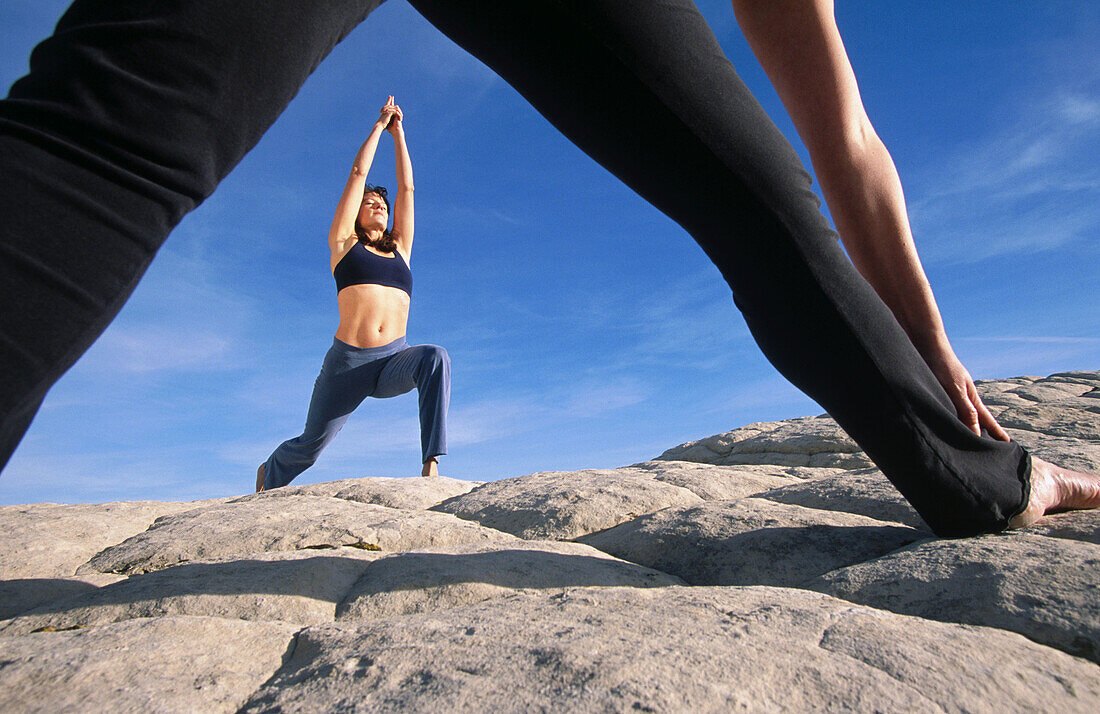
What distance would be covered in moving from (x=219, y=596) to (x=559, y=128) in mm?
1111

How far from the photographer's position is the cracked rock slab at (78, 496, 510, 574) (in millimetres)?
1835

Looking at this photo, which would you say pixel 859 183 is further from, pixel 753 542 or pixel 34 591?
pixel 34 591

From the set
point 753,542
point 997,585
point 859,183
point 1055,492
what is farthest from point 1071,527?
point 859,183

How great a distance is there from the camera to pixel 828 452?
13.9 feet

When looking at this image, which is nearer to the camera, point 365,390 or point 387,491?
point 387,491

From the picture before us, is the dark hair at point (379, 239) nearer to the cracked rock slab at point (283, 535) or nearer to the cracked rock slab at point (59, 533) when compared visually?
the cracked rock slab at point (59, 533)

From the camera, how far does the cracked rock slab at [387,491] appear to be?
2679 mm

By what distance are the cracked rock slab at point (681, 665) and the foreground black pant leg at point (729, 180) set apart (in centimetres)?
35

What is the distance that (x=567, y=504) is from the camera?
6.90 ft

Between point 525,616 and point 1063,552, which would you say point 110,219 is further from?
point 1063,552

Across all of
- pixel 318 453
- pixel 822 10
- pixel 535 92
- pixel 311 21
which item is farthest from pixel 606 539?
pixel 318 453

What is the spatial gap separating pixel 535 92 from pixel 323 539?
1.51 m

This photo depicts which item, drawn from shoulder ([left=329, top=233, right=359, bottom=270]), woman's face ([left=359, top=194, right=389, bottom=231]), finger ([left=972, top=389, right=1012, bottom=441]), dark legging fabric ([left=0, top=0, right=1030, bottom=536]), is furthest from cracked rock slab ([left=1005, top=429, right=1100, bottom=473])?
woman's face ([left=359, top=194, right=389, bottom=231])

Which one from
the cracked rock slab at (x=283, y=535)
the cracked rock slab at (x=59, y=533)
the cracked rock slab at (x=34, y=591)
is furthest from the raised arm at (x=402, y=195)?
the cracked rock slab at (x=34, y=591)
